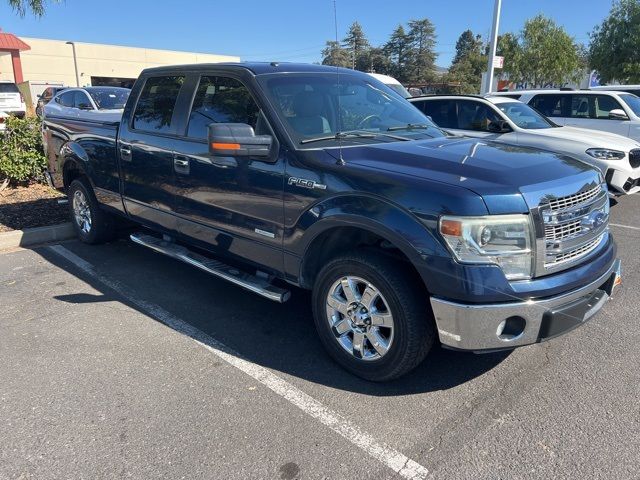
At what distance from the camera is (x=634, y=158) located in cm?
741

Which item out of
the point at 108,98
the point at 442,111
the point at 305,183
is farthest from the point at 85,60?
the point at 305,183

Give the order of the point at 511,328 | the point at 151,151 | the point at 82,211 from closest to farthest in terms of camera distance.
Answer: the point at 511,328, the point at 151,151, the point at 82,211

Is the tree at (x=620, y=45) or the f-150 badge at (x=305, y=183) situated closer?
the f-150 badge at (x=305, y=183)

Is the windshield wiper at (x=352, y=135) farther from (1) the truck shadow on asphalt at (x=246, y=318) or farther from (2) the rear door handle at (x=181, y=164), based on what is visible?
(1) the truck shadow on asphalt at (x=246, y=318)

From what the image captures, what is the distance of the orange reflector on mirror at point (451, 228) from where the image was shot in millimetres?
2641

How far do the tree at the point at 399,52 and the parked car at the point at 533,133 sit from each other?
242 ft

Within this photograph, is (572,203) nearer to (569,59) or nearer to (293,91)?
(293,91)

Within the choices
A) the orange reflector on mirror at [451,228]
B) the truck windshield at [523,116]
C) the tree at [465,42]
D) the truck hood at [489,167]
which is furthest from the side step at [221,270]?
the tree at [465,42]

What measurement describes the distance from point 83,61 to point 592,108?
48.1m

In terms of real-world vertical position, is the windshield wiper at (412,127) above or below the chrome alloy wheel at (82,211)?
above

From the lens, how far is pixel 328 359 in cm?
355

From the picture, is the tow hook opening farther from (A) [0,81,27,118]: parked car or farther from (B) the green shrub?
(A) [0,81,27,118]: parked car

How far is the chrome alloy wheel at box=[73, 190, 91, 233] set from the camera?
233 inches

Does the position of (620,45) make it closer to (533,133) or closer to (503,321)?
(533,133)
